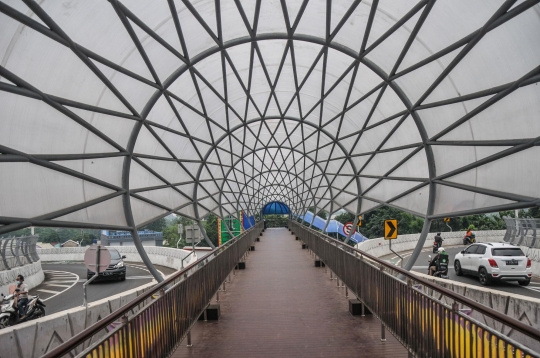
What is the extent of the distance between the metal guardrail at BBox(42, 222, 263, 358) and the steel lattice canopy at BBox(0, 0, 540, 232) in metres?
5.95

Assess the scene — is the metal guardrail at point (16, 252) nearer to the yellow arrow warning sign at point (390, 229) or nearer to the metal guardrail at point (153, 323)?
the metal guardrail at point (153, 323)

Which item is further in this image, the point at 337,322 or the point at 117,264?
the point at 117,264

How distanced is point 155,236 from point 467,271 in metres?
120

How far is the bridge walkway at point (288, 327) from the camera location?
28.7 ft

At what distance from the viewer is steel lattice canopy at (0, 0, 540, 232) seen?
11.1 meters

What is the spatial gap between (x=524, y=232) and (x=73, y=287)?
38.6 meters

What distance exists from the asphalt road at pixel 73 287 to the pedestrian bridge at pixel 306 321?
14454 millimetres

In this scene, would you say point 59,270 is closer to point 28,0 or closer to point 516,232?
point 28,0

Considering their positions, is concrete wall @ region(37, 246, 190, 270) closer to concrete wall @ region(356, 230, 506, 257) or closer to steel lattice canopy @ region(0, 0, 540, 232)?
steel lattice canopy @ region(0, 0, 540, 232)

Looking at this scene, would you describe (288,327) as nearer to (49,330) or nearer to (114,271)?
(49,330)

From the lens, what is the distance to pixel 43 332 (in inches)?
519

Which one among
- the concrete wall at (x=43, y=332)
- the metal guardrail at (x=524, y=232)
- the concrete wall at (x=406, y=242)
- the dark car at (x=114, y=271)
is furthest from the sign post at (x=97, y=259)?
the metal guardrail at (x=524, y=232)

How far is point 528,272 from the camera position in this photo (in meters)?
22.6

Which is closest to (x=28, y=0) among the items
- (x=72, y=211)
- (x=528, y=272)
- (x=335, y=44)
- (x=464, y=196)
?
(x=72, y=211)
